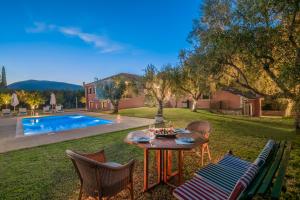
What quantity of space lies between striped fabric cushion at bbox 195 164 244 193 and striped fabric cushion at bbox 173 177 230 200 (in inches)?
5.3

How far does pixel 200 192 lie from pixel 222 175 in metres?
0.76

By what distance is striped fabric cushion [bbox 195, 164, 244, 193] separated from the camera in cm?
276

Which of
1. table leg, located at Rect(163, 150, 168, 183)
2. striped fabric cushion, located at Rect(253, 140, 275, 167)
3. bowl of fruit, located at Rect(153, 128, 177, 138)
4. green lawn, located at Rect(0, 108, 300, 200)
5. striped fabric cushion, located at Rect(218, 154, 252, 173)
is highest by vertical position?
bowl of fruit, located at Rect(153, 128, 177, 138)

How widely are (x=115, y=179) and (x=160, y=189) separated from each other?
1400mm

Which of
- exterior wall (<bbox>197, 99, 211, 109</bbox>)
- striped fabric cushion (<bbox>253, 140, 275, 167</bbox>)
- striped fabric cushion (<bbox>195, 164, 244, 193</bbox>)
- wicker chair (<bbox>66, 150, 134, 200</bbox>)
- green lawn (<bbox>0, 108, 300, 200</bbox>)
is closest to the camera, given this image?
Answer: striped fabric cushion (<bbox>253, 140, 275, 167</bbox>)

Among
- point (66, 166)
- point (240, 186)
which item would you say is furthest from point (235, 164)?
point (66, 166)

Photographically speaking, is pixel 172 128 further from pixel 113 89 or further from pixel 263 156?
pixel 113 89

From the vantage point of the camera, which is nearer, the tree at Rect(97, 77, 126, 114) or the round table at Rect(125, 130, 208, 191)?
the round table at Rect(125, 130, 208, 191)

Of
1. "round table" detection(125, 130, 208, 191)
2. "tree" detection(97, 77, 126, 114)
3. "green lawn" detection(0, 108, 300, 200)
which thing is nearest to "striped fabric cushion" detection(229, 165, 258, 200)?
"round table" detection(125, 130, 208, 191)

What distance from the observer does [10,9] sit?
1430 cm

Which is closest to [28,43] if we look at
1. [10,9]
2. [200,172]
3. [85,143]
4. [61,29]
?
[61,29]

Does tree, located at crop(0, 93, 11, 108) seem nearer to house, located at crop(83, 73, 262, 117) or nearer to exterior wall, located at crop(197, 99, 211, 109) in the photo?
house, located at crop(83, 73, 262, 117)

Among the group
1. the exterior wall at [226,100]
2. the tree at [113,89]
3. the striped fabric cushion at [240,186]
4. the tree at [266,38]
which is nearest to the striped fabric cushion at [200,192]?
the striped fabric cushion at [240,186]

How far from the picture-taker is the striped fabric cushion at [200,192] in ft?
7.84
